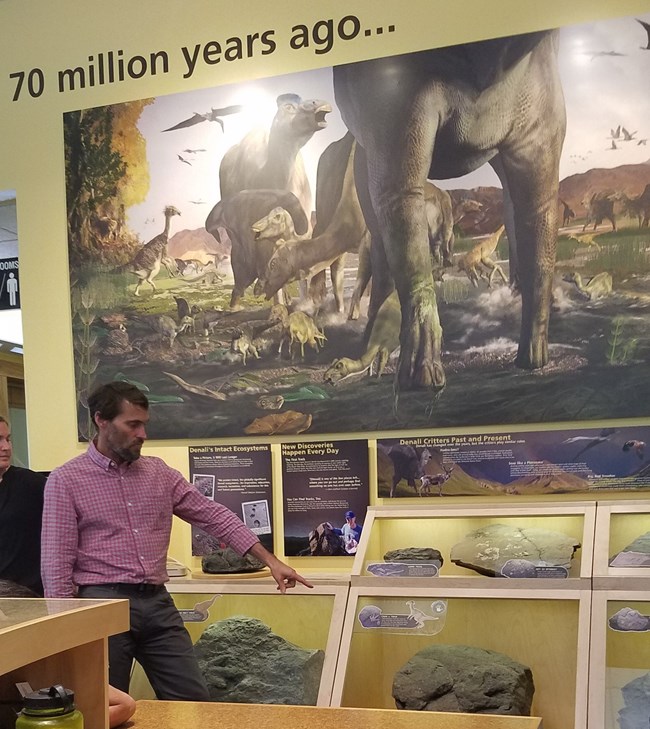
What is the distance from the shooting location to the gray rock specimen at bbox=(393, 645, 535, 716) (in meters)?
3.47

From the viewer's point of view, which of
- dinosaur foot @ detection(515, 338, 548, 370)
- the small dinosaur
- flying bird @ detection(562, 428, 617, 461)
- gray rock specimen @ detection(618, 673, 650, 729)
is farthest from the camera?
the small dinosaur

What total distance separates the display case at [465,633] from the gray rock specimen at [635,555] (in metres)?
0.22

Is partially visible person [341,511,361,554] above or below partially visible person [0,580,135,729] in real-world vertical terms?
below

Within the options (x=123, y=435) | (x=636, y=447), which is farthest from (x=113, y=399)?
(x=636, y=447)

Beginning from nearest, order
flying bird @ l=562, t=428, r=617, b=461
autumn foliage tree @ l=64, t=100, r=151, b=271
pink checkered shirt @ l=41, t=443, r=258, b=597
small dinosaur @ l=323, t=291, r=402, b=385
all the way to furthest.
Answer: pink checkered shirt @ l=41, t=443, r=258, b=597 < flying bird @ l=562, t=428, r=617, b=461 < small dinosaur @ l=323, t=291, r=402, b=385 < autumn foliage tree @ l=64, t=100, r=151, b=271

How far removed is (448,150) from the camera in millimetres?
4469

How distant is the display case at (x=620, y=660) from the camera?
3.35 metres

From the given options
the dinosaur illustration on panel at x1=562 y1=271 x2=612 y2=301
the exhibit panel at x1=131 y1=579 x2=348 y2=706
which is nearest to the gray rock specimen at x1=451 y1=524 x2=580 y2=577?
the exhibit panel at x1=131 y1=579 x2=348 y2=706

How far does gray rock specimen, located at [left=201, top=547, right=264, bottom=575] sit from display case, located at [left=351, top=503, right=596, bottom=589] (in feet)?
1.80

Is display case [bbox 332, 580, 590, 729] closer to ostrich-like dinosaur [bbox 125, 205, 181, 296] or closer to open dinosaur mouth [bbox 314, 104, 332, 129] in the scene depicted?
ostrich-like dinosaur [bbox 125, 205, 181, 296]

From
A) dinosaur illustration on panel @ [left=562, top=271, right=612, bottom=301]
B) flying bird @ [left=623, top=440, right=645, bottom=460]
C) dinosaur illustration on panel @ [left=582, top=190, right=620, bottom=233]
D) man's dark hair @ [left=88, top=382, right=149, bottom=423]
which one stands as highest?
dinosaur illustration on panel @ [left=582, top=190, right=620, bottom=233]

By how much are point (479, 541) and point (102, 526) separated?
5.07 feet

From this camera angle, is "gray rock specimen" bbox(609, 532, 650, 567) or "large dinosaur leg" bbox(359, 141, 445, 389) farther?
"large dinosaur leg" bbox(359, 141, 445, 389)

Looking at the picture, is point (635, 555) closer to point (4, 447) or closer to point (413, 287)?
point (413, 287)
